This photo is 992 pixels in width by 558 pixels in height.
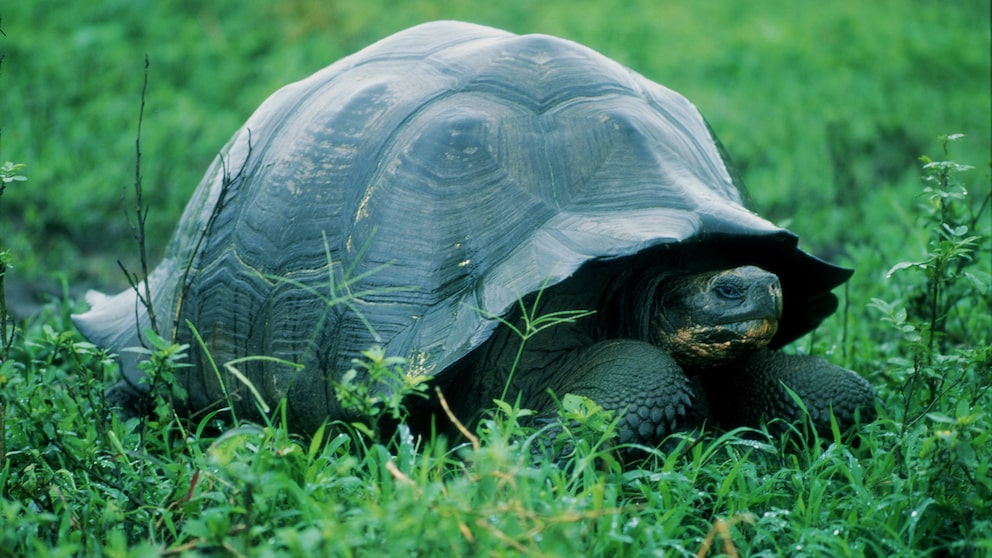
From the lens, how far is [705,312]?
2750mm

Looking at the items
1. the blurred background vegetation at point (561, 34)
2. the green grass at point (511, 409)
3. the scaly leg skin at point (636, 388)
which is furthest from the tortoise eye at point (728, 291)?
the blurred background vegetation at point (561, 34)

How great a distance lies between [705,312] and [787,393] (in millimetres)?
412

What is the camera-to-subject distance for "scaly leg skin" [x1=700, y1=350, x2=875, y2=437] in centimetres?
289

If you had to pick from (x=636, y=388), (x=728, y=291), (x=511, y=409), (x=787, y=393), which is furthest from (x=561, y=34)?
(x=511, y=409)

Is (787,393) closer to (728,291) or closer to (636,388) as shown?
(728,291)

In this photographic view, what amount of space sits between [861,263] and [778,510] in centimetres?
238

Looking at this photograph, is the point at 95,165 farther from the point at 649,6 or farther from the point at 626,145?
the point at 649,6

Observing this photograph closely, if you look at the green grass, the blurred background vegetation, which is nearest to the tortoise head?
the green grass

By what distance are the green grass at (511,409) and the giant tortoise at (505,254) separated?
19 centimetres

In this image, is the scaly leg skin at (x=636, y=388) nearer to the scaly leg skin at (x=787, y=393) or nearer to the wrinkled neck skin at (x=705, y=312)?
the wrinkled neck skin at (x=705, y=312)

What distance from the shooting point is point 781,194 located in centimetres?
604

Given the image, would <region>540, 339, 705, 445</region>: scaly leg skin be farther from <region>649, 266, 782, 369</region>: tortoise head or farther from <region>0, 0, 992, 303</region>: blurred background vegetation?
<region>0, 0, 992, 303</region>: blurred background vegetation

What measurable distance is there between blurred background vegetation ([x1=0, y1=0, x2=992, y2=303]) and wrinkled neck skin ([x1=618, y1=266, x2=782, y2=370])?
1823mm

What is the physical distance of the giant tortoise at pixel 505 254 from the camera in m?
2.62
